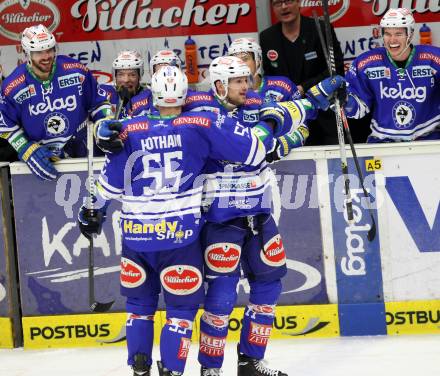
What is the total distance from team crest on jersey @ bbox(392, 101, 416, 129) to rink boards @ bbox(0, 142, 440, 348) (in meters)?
0.60

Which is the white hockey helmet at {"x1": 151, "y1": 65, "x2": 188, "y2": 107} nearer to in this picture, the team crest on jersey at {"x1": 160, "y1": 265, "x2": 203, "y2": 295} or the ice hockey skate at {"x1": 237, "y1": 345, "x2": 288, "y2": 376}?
the team crest on jersey at {"x1": 160, "y1": 265, "x2": 203, "y2": 295}

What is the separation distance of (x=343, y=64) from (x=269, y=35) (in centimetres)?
59

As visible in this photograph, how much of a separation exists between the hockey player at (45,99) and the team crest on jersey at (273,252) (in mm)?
1940

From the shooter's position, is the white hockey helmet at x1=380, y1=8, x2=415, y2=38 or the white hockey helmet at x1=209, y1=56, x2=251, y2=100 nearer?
the white hockey helmet at x1=209, y1=56, x2=251, y2=100

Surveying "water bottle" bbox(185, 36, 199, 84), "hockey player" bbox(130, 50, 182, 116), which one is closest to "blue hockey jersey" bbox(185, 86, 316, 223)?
"hockey player" bbox(130, 50, 182, 116)

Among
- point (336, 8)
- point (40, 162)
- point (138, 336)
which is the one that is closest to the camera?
point (138, 336)

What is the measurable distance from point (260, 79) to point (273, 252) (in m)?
1.76

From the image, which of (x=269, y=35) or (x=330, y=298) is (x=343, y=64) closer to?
(x=269, y=35)

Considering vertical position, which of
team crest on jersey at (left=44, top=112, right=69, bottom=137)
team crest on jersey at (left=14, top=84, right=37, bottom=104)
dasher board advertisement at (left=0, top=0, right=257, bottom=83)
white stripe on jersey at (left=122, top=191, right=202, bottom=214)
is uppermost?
dasher board advertisement at (left=0, top=0, right=257, bottom=83)

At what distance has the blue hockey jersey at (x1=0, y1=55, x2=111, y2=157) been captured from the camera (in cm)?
877

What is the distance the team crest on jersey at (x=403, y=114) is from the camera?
28.8 ft

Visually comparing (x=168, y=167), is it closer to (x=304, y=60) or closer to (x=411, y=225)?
(x=411, y=225)

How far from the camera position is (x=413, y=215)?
825 cm

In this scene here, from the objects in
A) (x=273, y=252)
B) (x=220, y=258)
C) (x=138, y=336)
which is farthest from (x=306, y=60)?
(x=138, y=336)
